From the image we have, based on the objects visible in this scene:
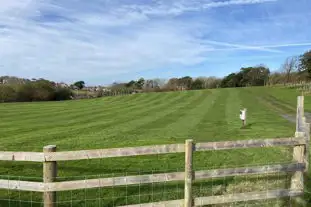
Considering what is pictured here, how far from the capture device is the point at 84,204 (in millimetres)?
7844

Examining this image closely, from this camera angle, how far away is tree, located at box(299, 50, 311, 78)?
3002 inches

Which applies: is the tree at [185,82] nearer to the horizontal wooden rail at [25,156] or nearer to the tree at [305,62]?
the tree at [305,62]

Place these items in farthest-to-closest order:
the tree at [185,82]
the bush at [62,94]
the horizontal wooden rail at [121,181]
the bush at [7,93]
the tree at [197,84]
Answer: the tree at [197,84]
the tree at [185,82]
the bush at [62,94]
the bush at [7,93]
the horizontal wooden rail at [121,181]

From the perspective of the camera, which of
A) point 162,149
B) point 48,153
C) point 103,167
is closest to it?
point 48,153

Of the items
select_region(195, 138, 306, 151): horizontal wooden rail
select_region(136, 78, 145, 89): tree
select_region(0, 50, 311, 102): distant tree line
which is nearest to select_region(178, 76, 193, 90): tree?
select_region(0, 50, 311, 102): distant tree line

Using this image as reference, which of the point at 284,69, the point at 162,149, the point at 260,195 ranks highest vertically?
the point at 284,69

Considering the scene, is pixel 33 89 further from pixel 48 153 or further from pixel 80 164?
pixel 48 153

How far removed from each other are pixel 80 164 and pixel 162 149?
5380mm

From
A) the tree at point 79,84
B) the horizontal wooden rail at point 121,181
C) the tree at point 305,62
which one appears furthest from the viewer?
the tree at point 79,84

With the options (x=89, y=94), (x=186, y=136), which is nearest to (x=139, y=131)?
(x=186, y=136)

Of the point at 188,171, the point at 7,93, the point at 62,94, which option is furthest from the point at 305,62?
the point at 188,171

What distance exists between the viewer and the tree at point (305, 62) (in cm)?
7625

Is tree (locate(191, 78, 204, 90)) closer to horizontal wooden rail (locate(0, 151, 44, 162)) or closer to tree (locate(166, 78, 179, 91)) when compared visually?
tree (locate(166, 78, 179, 91))

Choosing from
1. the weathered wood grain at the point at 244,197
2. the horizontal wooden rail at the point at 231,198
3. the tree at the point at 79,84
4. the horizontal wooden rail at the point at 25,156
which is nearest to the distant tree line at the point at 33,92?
the tree at the point at 79,84
